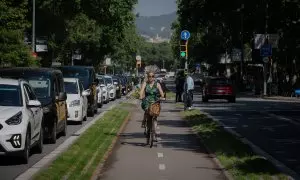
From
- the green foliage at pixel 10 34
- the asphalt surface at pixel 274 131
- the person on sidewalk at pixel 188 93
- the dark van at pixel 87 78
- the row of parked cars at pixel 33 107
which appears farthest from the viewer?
the person on sidewalk at pixel 188 93

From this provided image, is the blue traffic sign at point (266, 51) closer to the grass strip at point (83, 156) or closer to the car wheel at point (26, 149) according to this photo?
the grass strip at point (83, 156)

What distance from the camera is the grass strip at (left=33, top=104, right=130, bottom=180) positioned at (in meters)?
12.6

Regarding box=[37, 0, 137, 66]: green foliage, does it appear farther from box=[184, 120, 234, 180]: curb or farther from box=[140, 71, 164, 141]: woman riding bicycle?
box=[140, 71, 164, 141]: woman riding bicycle

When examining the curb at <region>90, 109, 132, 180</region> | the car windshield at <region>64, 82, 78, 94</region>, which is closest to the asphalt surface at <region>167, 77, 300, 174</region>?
the curb at <region>90, 109, 132, 180</region>

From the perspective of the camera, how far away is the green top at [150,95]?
18.1 meters

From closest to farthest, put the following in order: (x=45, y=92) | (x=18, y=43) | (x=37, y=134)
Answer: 1. (x=37, y=134)
2. (x=45, y=92)
3. (x=18, y=43)

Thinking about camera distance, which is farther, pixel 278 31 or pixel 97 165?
pixel 278 31

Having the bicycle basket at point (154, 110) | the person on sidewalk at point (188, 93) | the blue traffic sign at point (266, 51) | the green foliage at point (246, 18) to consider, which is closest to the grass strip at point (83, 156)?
the bicycle basket at point (154, 110)

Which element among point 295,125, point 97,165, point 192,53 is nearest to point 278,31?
point 192,53

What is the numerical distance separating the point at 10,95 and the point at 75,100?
35.1 ft

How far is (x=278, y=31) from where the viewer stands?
67.4 m

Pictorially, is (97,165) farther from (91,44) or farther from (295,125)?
(91,44)

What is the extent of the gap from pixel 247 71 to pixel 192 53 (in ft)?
38.5

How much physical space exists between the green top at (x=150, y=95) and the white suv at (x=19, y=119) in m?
2.71
